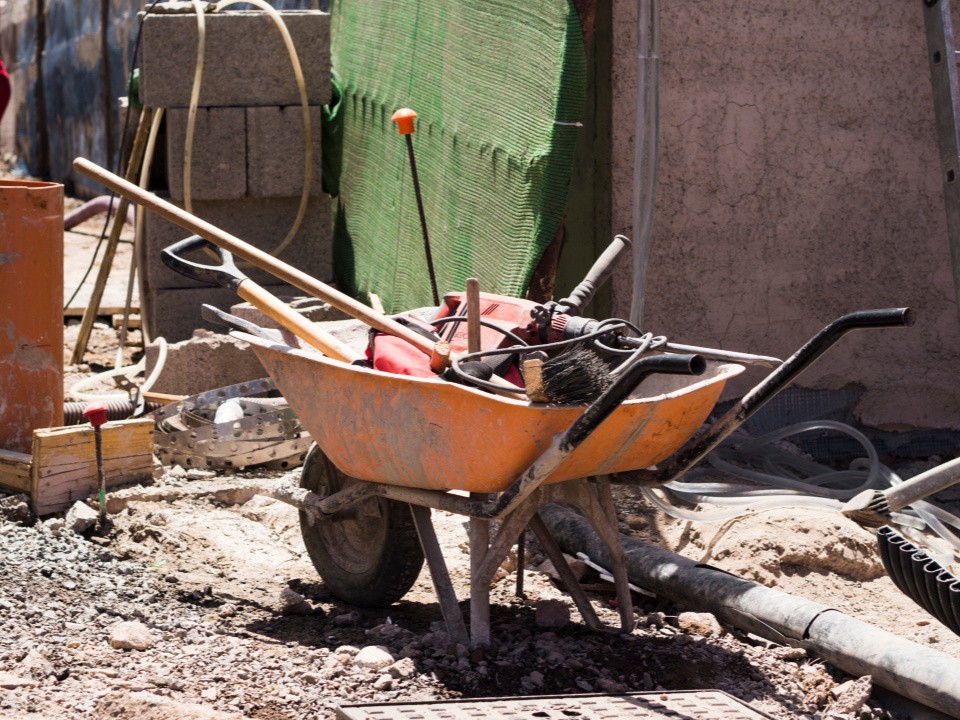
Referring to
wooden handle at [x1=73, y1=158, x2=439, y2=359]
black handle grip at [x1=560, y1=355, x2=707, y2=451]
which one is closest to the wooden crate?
wooden handle at [x1=73, y1=158, x2=439, y2=359]

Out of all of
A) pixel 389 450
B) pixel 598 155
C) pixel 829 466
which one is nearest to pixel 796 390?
pixel 829 466

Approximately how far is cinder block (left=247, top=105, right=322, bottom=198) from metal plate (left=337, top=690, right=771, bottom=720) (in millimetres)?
4681

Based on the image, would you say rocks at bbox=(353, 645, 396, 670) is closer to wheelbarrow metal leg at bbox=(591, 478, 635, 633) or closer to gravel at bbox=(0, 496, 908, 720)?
gravel at bbox=(0, 496, 908, 720)

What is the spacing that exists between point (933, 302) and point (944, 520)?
131cm

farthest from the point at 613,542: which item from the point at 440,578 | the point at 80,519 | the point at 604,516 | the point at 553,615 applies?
the point at 80,519

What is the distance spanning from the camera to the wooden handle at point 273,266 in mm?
3709

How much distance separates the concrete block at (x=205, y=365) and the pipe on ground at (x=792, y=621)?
92.1 inches

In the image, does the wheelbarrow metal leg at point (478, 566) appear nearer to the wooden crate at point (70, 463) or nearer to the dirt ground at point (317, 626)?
the dirt ground at point (317, 626)

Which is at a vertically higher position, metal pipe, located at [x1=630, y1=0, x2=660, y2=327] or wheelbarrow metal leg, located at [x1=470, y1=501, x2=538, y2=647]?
metal pipe, located at [x1=630, y1=0, x2=660, y2=327]

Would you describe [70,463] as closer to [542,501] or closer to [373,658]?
[373,658]

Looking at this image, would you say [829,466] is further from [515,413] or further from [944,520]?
[515,413]

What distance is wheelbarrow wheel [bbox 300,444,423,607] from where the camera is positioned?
13.1 feet

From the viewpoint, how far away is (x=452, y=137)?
239 inches

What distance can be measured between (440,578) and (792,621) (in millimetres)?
961
